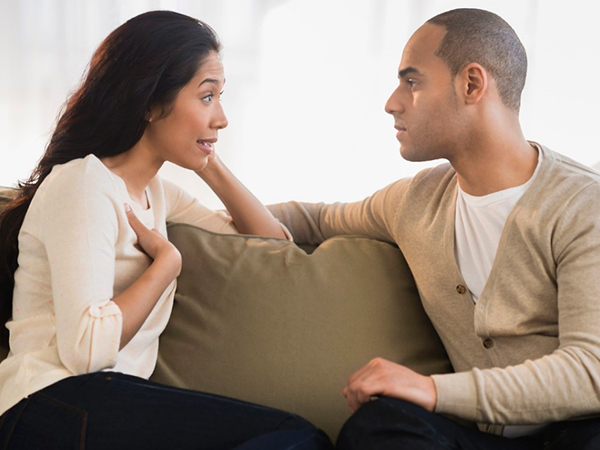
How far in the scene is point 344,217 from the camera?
203 cm

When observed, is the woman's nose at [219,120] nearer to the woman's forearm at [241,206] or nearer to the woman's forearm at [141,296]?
the woman's forearm at [241,206]

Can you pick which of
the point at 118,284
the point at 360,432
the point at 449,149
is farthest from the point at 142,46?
the point at 360,432

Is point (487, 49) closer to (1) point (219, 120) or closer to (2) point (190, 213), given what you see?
(1) point (219, 120)

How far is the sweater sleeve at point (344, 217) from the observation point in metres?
1.92

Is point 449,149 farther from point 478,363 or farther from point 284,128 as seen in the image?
point 284,128

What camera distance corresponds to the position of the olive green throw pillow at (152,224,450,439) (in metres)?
1.71

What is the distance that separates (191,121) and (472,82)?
60 centimetres

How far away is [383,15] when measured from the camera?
2.50m

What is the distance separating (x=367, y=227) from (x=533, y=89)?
865 millimetres

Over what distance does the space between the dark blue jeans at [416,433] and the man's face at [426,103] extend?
615 millimetres

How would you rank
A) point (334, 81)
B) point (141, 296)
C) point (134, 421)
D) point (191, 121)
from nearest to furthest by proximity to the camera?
point (134, 421)
point (141, 296)
point (191, 121)
point (334, 81)

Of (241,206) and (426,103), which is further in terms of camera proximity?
(241,206)

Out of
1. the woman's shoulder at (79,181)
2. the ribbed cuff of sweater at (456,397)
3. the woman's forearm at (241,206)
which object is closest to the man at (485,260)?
the ribbed cuff of sweater at (456,397)

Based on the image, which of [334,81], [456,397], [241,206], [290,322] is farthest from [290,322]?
[334,81]
